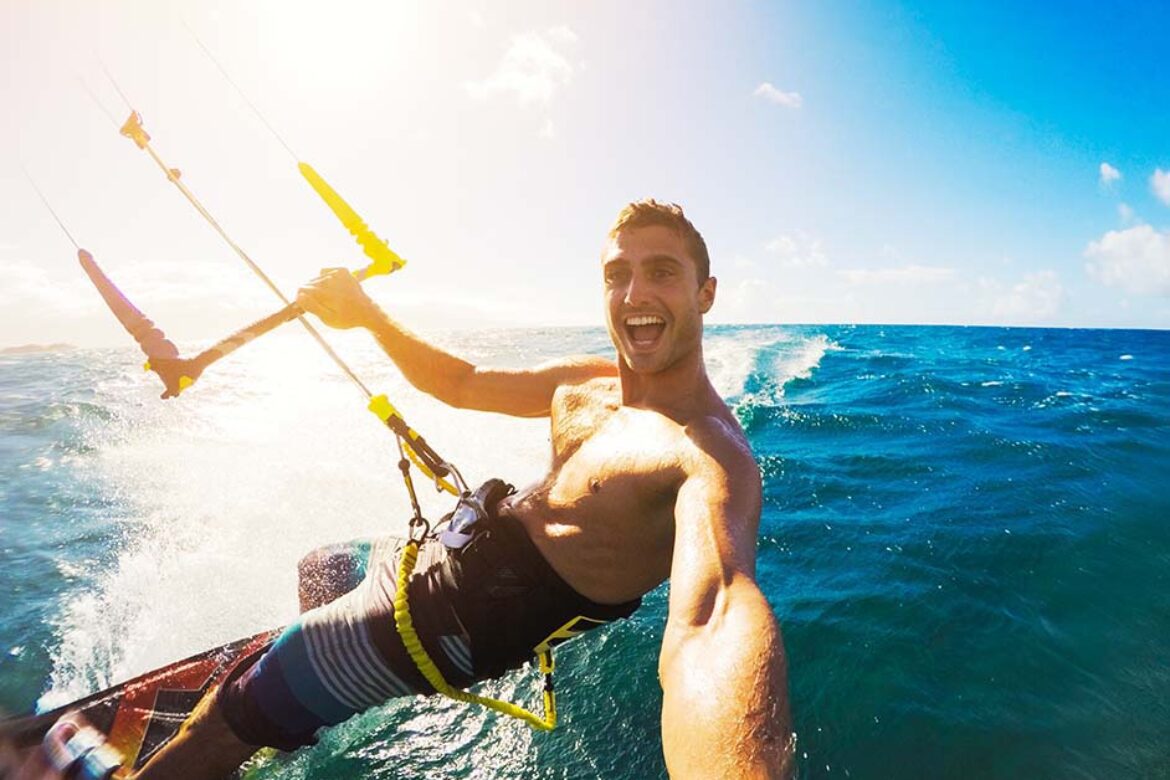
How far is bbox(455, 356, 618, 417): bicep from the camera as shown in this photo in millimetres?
3641

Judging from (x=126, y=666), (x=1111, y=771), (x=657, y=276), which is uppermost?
(x=657, y=276)

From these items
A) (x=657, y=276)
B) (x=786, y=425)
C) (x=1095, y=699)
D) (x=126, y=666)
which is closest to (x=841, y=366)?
(x=786, y=425)

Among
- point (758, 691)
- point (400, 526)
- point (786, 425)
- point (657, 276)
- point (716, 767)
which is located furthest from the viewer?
point (786, 425)

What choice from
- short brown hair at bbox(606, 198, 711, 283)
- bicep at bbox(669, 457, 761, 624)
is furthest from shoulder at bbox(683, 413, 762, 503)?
short brown hair at bbox(606, 198, 711, 283)

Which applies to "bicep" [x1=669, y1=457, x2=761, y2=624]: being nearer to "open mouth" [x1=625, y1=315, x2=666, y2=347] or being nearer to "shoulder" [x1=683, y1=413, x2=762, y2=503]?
"shoulder" [x1=683, y1=413, x2=762, y2=503]

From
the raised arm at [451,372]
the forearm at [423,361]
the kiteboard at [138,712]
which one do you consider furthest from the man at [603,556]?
the forearm at [423,361]

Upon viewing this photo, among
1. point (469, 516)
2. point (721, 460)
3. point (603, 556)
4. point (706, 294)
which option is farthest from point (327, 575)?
point (706, 294)

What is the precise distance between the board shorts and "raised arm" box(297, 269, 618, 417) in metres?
1.16

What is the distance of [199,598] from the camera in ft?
17.6

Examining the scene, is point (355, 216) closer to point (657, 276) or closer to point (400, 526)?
point (657, 276)

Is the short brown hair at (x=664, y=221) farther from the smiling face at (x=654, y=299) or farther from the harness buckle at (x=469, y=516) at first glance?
the harness buckle at (x=469, y=516)

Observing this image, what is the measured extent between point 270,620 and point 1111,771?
6521 mm

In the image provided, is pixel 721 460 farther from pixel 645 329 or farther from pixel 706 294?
pixel 706 294

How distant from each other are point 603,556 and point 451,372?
1810 mm
